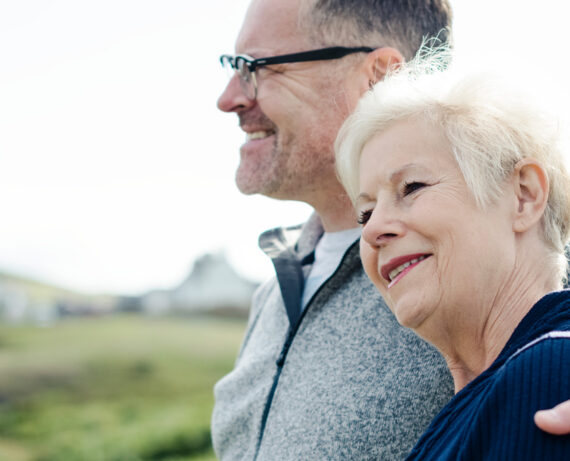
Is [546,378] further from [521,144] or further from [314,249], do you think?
[314,249]

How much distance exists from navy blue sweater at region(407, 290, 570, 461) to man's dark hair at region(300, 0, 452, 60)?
148 cm

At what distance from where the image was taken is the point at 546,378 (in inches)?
38.7

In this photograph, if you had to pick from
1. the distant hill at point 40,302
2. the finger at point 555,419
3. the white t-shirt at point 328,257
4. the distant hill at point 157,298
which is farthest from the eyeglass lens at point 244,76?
the distant hill at point 40,302

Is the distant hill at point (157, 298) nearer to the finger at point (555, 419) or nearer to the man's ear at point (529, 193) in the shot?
the man's ear at point (529, 193)

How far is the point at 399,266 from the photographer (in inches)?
57.3

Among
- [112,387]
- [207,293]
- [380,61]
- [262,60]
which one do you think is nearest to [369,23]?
[380,61]

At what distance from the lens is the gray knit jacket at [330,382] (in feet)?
5.53

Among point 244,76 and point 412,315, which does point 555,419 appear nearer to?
point 412,315

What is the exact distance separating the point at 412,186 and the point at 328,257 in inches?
41.5

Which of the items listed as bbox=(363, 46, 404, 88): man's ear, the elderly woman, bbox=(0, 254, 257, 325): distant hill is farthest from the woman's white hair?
bbox=(0, 254, 257, 325): distant hill

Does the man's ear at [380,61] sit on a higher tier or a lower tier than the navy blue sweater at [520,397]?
→ higher

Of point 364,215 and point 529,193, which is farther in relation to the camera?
point 364,215

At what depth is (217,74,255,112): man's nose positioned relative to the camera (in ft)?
8.08

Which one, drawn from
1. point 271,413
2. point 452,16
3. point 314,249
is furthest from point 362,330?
point 452,16
